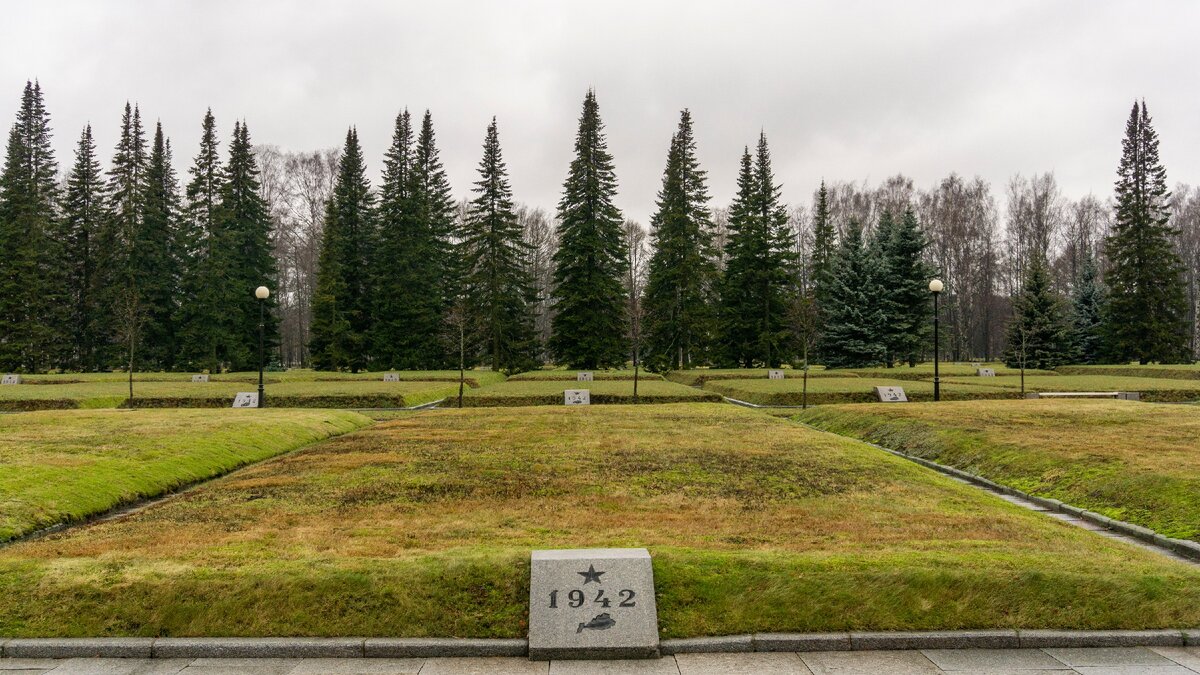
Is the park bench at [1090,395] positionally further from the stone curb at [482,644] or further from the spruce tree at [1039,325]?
the stone curb at [482,644]

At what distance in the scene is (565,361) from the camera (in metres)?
48.2

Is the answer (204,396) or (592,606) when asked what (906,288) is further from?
(592,606)

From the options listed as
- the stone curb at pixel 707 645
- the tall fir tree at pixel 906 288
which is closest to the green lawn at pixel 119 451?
the stone curb at pixel 707 645

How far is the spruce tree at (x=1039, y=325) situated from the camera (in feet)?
151

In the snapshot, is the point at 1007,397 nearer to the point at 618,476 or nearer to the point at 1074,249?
the point at 618,476

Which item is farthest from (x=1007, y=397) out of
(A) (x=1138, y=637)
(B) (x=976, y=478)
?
(A) (x=1138, y=637)

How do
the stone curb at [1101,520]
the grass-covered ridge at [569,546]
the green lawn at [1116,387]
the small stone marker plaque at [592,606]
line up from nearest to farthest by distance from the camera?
the small stone marker plaque at [592,606] → the grass-covered ridge at [569,546] → the stone curb at [1101,520] → the green lawn at [1116,387]

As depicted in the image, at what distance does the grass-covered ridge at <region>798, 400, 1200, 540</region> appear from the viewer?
10125 millimetres

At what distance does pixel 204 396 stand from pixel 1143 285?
5778cm

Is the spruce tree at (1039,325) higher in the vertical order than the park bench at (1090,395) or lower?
higher

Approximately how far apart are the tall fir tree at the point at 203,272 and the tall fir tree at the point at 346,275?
636 centimetres

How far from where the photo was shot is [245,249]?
51.9 metres

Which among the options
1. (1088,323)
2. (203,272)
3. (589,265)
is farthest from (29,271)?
(1088,323)

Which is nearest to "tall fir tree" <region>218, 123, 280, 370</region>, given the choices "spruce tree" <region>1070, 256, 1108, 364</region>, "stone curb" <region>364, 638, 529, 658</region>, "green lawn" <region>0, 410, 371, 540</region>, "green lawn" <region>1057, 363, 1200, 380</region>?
"green lawn" <region>0, 410, 371, 540</region>
